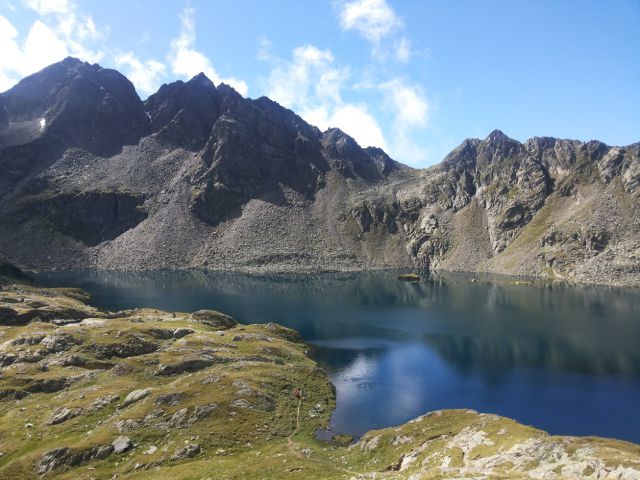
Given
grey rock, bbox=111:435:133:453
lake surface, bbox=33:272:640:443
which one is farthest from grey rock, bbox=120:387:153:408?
lake surface, bbox=33:272:640:443

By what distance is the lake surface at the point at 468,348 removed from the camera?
239ft

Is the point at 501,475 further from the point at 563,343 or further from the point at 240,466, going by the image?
the point at 563,343

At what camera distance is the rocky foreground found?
42.2 meters

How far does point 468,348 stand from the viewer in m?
111

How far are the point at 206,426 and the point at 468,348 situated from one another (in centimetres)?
7215

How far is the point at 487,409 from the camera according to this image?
72750mm

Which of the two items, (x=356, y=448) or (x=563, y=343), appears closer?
(x=356, y=448)

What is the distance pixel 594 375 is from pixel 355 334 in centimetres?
5491

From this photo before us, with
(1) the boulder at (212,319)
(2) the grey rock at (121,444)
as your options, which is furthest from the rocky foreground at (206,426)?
(1) the boulder at (212,319)

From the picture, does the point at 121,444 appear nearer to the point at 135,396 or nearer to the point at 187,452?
the point at 187,452

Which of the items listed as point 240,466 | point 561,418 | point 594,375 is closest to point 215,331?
point 240,466

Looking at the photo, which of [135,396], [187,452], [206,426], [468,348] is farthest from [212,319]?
[187,452]

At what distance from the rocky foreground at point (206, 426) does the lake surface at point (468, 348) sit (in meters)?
10.6

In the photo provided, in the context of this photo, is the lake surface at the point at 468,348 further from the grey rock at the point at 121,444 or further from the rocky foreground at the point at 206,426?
the grey rock at the point at 121,444
